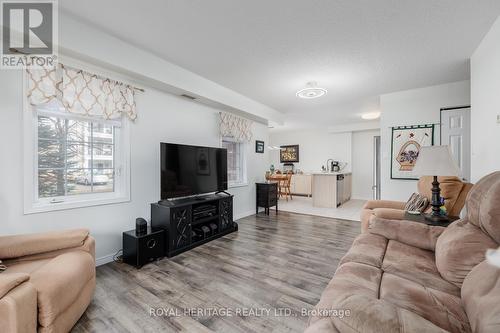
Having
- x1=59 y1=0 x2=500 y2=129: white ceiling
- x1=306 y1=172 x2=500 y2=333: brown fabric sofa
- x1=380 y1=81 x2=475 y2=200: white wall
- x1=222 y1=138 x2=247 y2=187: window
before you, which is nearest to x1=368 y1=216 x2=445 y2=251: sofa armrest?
x1=306 y1=172 x2=500 y2=333: brown fabric sofa

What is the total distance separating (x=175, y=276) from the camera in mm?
2232

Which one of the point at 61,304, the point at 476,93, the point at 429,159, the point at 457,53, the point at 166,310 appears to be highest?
the point at 457,53

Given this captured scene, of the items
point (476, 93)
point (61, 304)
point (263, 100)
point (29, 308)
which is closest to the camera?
point (29, 308)

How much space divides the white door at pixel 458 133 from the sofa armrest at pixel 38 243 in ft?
16.2

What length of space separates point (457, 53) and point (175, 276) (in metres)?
4.07

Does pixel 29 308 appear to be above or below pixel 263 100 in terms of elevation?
below

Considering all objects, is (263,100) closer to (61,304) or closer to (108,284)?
(108,284)

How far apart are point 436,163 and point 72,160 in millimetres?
3766

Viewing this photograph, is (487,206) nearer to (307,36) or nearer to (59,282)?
(307,36)

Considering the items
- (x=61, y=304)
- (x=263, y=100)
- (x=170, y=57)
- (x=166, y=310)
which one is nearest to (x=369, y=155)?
(x=263, y=100)

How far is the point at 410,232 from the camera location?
5.78 ft

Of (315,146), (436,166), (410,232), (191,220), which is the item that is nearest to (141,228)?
(191,220)

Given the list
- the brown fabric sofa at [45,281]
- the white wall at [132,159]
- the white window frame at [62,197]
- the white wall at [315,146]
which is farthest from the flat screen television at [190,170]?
the white wall at [315,146]

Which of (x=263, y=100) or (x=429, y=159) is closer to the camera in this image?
(x=429, y=159)
